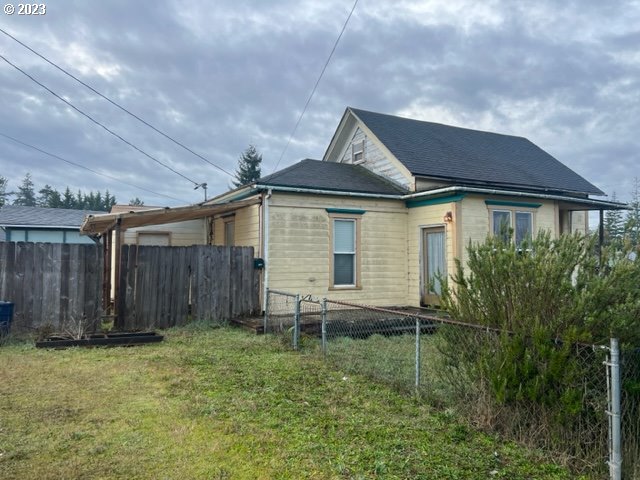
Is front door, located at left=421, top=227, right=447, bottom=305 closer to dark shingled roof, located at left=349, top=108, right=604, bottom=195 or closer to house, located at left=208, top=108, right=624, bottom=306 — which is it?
house, located at left=208, top=108, right=624, bottom=306

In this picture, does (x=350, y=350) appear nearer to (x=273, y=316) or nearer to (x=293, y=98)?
(x=273, y=316)

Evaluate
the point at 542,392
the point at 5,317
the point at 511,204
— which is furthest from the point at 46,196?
the point at 542,392

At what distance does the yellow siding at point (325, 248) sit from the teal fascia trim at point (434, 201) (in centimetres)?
29

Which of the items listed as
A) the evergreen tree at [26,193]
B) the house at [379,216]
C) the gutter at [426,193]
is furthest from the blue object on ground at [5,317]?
the evergreen tree at [26,193]

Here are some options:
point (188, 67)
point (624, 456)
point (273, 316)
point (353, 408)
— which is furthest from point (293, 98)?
point (624, 456)

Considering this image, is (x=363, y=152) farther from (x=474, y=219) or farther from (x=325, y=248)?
(x=474, y=219)

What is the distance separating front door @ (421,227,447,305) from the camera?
10938 mm

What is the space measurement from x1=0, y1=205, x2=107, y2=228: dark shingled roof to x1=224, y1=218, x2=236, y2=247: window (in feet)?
38.4

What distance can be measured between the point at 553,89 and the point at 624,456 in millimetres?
18095

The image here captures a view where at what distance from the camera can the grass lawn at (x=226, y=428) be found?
3.12 metres

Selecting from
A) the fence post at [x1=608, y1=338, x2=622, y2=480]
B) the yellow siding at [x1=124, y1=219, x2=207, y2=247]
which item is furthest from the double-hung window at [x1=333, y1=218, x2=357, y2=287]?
the fence post at [x1=608, y1=338, x2=622, y2=480]

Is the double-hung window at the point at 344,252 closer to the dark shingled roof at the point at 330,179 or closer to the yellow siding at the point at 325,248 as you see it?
the yellow siding at the point at 325,248

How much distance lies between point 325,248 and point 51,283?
5.89 metres

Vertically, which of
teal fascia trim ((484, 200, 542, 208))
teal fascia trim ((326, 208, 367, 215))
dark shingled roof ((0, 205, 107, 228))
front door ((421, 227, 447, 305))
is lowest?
front door ((421, 227, 447, 305))
